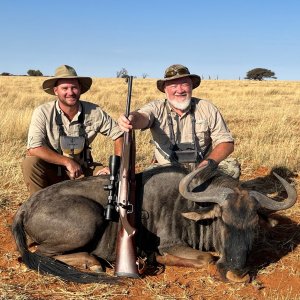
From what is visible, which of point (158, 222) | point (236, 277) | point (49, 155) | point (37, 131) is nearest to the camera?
point (236, 277)

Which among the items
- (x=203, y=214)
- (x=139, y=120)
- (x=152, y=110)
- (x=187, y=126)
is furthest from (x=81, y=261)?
(x=187, y=126)

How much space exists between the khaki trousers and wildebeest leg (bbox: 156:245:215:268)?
68.8 inches

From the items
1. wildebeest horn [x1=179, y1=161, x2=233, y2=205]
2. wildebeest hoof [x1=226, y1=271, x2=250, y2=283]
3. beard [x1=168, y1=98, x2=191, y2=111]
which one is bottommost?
wildebeest hoof [x1=226, y1=271, x2=250, y2=283]

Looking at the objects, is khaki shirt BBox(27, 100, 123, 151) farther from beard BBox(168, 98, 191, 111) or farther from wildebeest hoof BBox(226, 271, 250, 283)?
wildebeest hoof BBox(226, 271, 250, 283)

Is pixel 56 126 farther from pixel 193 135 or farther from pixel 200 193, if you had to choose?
pixel 200 193

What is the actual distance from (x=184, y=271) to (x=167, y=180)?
0.86 m

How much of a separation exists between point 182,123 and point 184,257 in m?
1.88

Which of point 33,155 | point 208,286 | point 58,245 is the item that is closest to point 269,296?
point 208,286

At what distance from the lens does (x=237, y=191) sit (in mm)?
4047

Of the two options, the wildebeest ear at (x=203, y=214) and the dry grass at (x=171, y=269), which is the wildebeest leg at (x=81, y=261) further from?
the wildebeest ear at (x=203, y=214)

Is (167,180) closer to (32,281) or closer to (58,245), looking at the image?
(58,245)

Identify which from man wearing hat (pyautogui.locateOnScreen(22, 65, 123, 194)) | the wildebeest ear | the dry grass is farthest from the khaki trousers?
the wildebeest ear

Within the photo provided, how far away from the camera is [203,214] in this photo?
409 centimetres

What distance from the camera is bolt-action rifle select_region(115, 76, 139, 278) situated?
13.0 feet
